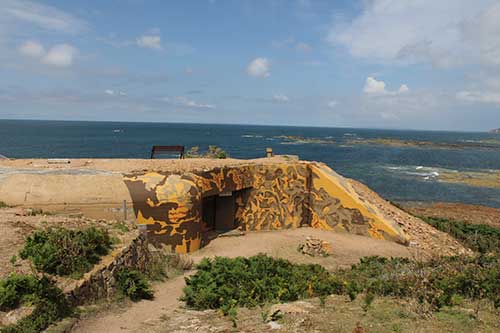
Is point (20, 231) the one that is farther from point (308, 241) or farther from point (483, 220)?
point (483, 220)

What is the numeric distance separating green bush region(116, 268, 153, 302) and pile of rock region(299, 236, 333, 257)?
8733mm

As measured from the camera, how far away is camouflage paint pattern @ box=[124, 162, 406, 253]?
16.8m

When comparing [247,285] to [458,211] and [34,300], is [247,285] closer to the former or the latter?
[34,300]

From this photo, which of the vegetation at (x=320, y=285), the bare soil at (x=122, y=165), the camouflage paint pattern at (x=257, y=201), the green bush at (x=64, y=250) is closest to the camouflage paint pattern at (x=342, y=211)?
the camouflage paint pattern at (x=257, y=201)

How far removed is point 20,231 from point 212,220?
456 inches

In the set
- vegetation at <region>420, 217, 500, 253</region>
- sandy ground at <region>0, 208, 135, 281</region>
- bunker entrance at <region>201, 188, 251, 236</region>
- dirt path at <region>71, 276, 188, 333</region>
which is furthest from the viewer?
bunker entrance at <region>201, 188, 251, 236</region>

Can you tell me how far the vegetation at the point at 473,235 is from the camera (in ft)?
67.7

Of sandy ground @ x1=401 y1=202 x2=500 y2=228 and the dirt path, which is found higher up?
the dirt path

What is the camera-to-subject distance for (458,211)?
114 ft

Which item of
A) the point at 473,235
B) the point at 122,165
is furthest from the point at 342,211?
the point at 122,165

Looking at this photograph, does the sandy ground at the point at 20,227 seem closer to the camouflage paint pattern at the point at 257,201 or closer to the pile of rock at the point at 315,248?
the camouflage paint pattern at the point at 257,201

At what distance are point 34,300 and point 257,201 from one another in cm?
1503

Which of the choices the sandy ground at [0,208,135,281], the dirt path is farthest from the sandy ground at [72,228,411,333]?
the sandy ground at [0,208,135,281]

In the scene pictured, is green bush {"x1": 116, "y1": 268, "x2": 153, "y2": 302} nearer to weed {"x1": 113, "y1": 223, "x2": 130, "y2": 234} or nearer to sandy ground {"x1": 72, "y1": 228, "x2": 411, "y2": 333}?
sandy ground {"x1": 72, "y1": 228, "x2": 411, "y2": 333}
